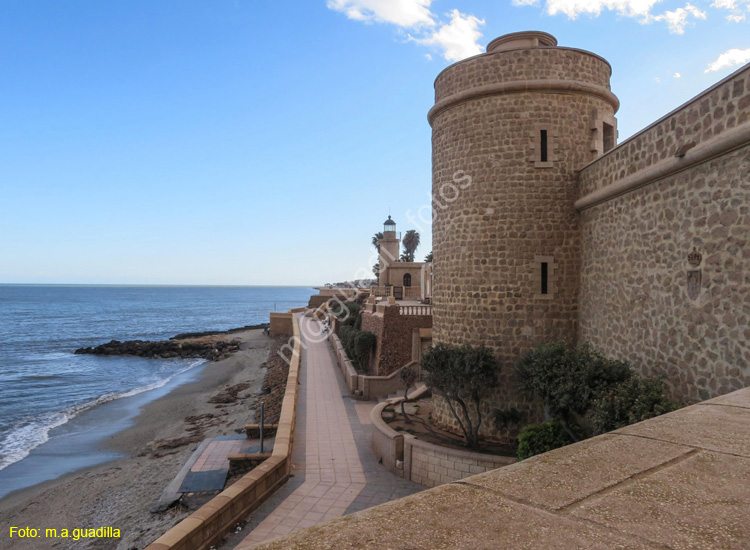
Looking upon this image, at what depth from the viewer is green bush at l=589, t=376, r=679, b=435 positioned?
6012 mm

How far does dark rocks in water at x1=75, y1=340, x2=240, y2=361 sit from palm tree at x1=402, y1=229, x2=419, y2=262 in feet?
114

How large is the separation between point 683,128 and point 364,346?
15.7 meters

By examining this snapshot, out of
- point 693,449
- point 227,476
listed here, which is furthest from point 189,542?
point 693,449

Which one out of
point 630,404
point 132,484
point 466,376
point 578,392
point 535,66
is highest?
point 535,66

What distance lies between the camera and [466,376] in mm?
9906

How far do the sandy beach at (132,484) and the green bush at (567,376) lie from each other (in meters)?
7.29

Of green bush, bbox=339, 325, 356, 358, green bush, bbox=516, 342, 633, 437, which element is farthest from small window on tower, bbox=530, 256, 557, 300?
green bush, bbox=339, 325, 356, 358

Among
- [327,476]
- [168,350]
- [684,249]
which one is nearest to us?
[684,249]

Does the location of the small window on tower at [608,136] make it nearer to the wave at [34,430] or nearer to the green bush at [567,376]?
the green bush at [567,376]

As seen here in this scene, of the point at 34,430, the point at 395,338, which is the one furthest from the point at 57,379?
the point at 395,338

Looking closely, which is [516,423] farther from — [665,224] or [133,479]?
[133,479]

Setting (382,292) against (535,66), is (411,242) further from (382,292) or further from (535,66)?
(535,66)

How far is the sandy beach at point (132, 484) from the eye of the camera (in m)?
10.3

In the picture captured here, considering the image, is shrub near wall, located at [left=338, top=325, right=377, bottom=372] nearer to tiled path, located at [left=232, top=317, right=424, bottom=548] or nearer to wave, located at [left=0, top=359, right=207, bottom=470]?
tiled path, located at [left=232, top=317, right=424, bottom=548]
